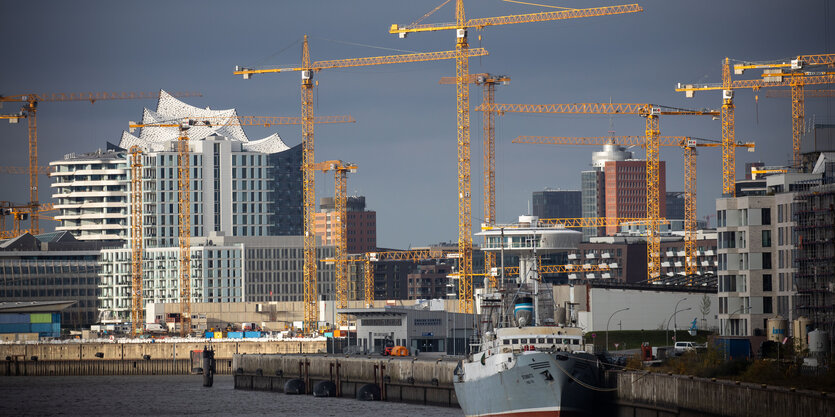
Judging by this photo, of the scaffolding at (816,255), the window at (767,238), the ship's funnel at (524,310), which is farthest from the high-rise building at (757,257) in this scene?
the ship's funnel at (524,310)

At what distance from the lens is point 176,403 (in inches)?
5856

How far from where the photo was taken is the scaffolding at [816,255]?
126062 millimetres

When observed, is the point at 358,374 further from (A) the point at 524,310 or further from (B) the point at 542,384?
(B) the point at 542,384

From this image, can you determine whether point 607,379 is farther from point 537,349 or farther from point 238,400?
point 238,400

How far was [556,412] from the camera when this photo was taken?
96.3 m

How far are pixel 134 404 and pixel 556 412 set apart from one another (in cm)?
6635

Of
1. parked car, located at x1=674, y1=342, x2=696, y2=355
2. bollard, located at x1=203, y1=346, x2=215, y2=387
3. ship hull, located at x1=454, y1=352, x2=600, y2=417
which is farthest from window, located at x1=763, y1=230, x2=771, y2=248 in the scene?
bollard, located at x1=203, y1=346, x2=215, y2=387

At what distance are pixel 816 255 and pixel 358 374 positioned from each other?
50.0m

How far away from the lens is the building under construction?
126125 millimetres

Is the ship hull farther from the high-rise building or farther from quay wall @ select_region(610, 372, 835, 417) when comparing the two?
the high-rise building

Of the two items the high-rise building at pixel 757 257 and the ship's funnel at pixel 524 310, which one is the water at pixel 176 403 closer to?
the ship's funnel at pixel 524 310

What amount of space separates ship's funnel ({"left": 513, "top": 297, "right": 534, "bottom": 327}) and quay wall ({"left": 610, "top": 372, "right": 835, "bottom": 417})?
926 centimetres

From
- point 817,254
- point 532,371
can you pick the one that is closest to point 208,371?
point 817,254

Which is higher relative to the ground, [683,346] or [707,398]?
[707,398]
